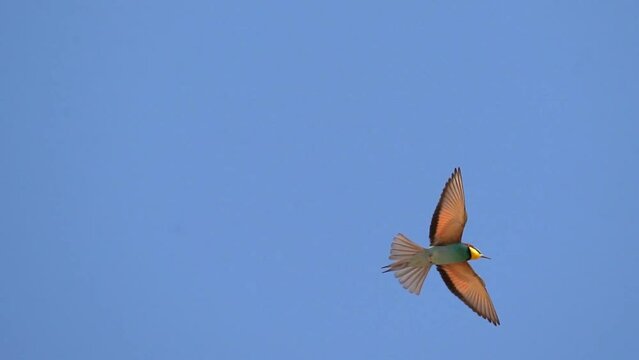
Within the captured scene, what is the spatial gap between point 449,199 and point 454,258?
20.2 inches

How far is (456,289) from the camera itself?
700cm

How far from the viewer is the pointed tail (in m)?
6.54

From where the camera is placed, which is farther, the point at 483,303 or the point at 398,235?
the point at 483,303

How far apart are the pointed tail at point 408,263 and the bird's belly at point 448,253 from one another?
66 millimetres

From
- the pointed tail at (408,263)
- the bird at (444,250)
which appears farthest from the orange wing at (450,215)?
the pointed tail at (408,263)

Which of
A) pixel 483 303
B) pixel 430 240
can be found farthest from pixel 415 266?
pixel 483 303

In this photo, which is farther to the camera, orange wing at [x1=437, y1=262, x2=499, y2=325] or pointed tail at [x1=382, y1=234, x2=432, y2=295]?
orange wing at [x1=437, y1=262, x2=499, y2=325]

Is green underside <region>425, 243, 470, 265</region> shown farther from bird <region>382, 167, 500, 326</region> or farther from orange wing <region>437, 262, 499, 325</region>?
orange wing <region>437, 262, 499, 325</region>

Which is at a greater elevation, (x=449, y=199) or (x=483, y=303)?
(x=449, y=199)

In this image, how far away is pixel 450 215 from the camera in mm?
6535

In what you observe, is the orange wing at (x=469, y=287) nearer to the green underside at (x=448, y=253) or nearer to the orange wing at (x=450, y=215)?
the green underside at (x=448, y=253)

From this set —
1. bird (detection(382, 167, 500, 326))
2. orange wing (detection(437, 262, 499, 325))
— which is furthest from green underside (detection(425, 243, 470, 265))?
orange wing (detection(437, 262, 499, 325))

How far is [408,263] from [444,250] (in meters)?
0.30

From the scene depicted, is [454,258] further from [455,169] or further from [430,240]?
[455,169]
